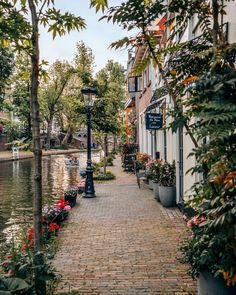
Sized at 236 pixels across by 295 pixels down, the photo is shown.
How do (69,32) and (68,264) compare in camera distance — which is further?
(68,264)

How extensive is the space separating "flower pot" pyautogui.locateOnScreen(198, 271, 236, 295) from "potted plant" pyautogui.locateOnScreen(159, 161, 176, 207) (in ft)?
22.3

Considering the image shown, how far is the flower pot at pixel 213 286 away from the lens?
407cm

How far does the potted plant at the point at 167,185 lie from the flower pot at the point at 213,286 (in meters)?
6.80

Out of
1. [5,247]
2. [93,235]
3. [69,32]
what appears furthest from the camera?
[93,235]

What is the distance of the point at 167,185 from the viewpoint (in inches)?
439

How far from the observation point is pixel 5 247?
7527 mm

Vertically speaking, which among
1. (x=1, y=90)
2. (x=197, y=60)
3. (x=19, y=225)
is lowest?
(x=19, y=225)

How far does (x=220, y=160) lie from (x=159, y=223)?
644cm

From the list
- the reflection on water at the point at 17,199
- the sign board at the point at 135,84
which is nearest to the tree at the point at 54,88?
the sign board at the point at 135,84

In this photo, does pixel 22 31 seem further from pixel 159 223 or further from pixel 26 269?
pixel 159 223

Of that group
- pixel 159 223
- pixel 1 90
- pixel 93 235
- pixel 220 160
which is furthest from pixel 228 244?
pixel 1 90

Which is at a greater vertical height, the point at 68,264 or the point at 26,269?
the point at 26,269

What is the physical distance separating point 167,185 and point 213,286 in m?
7.06

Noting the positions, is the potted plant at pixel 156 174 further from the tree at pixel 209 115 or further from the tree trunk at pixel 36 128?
the tree trunk at pixel 36 128
